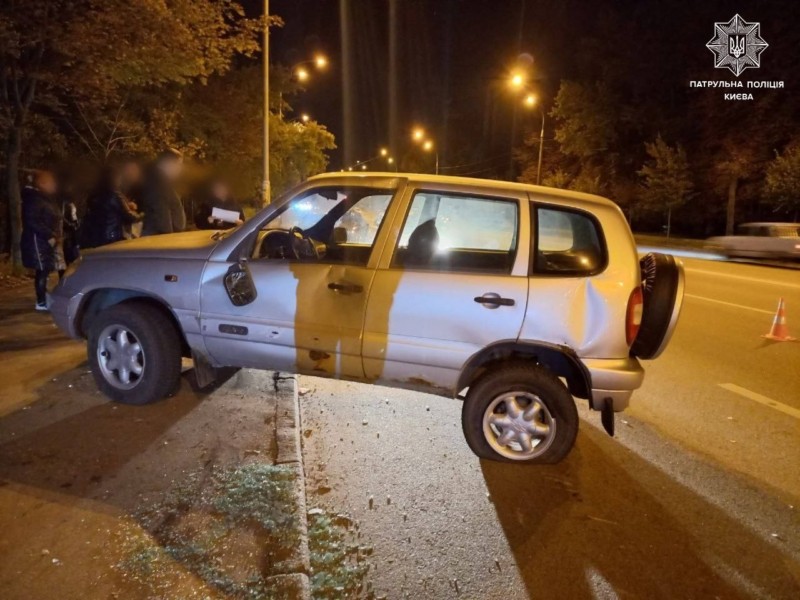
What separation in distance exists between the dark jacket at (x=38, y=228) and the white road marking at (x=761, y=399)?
24.7 ft

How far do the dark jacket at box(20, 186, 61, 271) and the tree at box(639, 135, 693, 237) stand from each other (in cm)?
3359

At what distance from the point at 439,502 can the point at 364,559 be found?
2.39ft

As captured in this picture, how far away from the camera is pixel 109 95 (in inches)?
501

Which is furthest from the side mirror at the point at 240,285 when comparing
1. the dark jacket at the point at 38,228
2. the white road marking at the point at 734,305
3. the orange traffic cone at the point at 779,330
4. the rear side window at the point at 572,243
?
the white road marking at the point at 734,305

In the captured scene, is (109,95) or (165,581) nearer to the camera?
(165,581)

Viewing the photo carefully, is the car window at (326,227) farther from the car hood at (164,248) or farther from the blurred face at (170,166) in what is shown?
the blurred face at (170,166)

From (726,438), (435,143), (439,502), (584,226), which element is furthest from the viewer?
(435,143)

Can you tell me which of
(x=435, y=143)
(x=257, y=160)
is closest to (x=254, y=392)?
(x=257, y=160)

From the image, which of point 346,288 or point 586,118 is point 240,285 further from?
point 586,118

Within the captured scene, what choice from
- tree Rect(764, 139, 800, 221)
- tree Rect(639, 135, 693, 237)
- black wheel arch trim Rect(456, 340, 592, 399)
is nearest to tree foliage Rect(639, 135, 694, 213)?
A: tree Rect(639, 135, 693, 237)

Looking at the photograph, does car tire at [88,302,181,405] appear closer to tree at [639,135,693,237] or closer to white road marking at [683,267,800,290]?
white road marking at [683,267,800,290]

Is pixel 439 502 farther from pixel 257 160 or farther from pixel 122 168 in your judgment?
pixel 257 160

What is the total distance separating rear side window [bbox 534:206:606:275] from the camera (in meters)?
4.12

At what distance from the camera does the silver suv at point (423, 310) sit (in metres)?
4.05
